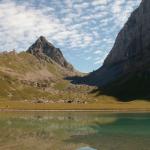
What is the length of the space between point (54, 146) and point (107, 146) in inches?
289

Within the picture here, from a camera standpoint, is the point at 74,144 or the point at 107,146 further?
the point at 74,144

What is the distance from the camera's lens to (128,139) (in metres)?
56.6

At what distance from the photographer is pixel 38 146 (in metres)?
49.4

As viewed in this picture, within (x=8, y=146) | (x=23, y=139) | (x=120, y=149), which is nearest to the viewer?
(x=120, y=149)

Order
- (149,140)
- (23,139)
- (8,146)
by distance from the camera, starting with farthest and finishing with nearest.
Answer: (23,139) < (149,140) < (8,146)

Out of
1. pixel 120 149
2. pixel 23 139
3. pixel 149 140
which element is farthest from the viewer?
pixel 23 139

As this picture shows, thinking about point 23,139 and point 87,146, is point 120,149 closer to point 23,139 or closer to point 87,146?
point 87,146

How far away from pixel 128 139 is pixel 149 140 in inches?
153

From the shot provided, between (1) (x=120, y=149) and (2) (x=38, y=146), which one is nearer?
(1) (x=120, y=149)

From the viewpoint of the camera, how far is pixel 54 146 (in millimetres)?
49406

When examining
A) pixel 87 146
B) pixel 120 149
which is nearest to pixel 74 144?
pixel 87 146

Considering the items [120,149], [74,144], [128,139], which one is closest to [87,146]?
[74,144]

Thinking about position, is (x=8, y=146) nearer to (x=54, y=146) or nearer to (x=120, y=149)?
(x=54, y=146)

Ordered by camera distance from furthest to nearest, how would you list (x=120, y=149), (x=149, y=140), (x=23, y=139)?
(x=23, y=139)
(x=149, y=140)
(x=120, y=149)
